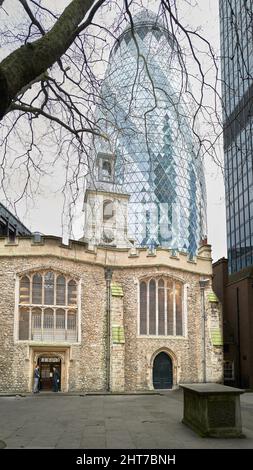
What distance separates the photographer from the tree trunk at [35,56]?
4.73 meters

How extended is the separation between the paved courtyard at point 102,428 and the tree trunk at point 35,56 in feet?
21.5

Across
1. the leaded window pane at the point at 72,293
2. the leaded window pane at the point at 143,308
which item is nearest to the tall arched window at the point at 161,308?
the leaded window pane at the point at 143,308

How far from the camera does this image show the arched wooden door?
91.2ft

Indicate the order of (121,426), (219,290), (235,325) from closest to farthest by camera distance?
(121,426), (235,325), (219,290)

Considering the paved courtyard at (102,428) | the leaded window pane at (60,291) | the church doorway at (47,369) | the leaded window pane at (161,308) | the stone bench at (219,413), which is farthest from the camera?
the leaded window pane at (161,308)

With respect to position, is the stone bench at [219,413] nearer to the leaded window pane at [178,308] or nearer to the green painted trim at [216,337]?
the leaded window pane at [178,308]

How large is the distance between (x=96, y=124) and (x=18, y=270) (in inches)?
685

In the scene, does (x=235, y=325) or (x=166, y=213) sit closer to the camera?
(x=235, y=325)

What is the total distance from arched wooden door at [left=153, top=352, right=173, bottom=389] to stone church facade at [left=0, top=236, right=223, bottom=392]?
0.18ft

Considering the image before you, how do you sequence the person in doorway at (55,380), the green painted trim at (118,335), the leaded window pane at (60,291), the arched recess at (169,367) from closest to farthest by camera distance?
the person in doorway at (55,380)
the leaded window pane at (60,291)
the green painted trim at (118,335)
the arched recess at (169,367)

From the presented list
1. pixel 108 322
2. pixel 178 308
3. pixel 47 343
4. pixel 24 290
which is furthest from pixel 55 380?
pixel 178 308

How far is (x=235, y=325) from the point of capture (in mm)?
33812
